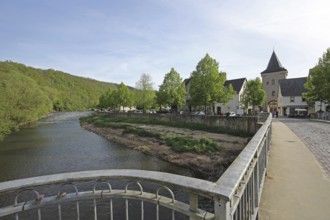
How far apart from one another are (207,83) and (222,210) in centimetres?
3439

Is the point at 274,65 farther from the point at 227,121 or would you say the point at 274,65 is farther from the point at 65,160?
the point at 65,160

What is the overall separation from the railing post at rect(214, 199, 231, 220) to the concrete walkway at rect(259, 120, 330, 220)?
91.5 inches

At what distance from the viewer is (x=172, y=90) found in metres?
45.3

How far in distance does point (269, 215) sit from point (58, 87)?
206631 millimetres

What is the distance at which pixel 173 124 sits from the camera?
37.6 m

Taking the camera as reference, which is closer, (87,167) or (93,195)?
(93,195)

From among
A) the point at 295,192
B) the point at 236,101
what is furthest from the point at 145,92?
the point at 295,192

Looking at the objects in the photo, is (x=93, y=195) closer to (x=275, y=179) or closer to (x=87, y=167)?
(x=275, y=179)

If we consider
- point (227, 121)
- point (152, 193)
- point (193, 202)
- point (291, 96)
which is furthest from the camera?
point (291, 96)

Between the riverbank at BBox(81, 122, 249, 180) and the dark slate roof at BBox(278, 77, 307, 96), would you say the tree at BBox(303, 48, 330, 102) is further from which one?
the dark slate roof at BBox(278, 77, 307, 96)

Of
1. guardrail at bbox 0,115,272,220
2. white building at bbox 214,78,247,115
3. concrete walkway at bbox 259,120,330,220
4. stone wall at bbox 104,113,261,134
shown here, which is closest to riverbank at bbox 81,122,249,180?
stone wall at bbox 104,113,261,134

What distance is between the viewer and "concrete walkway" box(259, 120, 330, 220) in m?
3.69

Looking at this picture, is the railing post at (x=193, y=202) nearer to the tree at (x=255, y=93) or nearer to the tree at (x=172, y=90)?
the tree at (x=172, y=90)

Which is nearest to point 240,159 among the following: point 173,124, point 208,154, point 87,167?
point 87,167
